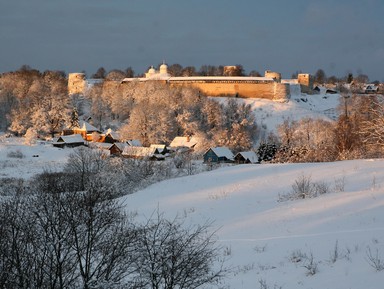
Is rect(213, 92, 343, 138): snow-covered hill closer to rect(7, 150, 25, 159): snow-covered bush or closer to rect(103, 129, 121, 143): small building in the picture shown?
rect(103, 129, 121, 143): small building

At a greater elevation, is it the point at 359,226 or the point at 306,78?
the point at 306,78

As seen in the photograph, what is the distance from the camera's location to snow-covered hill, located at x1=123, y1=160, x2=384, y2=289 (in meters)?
6.05

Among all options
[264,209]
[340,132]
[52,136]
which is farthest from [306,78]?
[264,209]

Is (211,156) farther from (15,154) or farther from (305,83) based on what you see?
(305,83)

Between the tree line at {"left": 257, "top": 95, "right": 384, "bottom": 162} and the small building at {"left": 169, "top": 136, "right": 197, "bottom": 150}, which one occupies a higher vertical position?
the tree line at {"left": 257, "top": 95, "right": 384, "bottom": 162}

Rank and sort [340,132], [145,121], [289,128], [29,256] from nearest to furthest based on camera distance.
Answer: [29,256]
[340,132]
[289,128]
[145,121]

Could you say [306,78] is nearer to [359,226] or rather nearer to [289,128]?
[289,128]

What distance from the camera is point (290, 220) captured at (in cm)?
898

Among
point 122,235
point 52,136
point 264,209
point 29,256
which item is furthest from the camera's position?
point 52,136

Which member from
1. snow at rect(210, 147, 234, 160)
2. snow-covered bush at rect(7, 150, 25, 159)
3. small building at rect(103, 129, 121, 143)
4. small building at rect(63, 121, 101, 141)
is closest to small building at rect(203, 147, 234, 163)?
snow at rect(210, 147, 234, 160)

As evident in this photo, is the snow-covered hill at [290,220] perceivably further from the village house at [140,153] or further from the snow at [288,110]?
the snow at [288,110]

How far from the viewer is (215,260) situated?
7395 mm

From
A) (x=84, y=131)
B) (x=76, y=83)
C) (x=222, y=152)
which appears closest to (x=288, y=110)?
(x=222, y=152)

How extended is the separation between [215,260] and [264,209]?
3.30 metres
